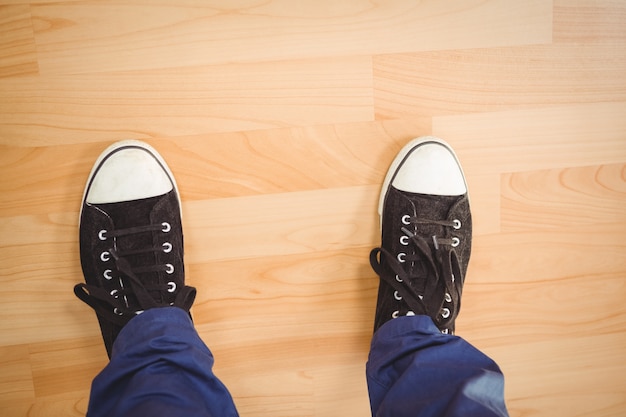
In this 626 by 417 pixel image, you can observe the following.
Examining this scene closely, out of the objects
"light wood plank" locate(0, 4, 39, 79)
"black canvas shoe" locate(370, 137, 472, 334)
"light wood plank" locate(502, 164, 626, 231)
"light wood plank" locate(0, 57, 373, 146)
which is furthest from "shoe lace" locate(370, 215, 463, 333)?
"light wood plank" locate(0, 4, 39, 79)

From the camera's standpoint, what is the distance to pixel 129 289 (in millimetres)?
828

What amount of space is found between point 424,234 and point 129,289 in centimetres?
54

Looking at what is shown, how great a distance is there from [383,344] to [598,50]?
2.13ft

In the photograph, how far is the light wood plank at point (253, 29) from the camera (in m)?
0.78

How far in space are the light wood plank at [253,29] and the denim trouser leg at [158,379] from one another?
45 cm

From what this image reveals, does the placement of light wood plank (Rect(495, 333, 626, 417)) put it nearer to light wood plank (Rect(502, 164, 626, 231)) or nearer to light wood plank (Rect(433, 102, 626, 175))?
light wood plank (Rect(502, 164, 626, 231))

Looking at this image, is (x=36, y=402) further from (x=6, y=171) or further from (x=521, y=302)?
(x=521, y=302)

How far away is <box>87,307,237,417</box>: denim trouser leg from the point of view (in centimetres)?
62

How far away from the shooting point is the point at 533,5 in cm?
83

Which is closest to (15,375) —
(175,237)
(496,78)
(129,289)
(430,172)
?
(129,289)

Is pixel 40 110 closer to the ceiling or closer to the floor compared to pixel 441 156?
closer to the ceiling

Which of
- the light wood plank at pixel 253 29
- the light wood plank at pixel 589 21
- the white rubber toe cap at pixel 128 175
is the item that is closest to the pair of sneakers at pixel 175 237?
the white rubber toe cap at pixel 128 175

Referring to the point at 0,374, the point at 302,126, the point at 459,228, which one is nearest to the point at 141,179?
the point at 302,126

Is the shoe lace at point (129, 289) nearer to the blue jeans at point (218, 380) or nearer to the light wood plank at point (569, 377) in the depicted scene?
the blue jeans at point (218, 380)
